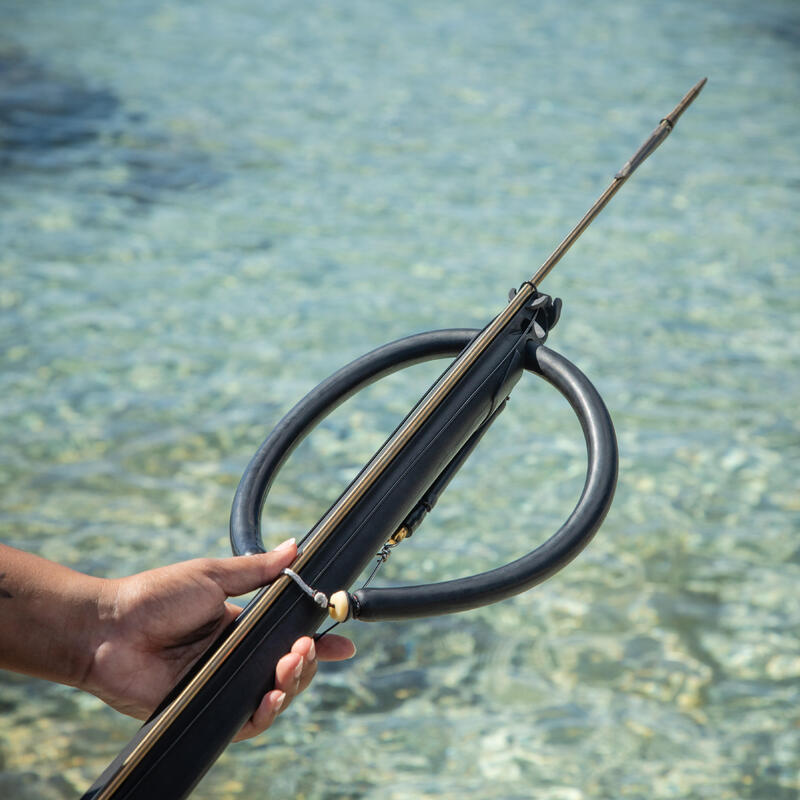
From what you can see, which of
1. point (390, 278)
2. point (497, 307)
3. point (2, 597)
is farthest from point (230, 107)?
point (2, 597)

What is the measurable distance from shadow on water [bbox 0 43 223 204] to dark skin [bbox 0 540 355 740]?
13.9ft

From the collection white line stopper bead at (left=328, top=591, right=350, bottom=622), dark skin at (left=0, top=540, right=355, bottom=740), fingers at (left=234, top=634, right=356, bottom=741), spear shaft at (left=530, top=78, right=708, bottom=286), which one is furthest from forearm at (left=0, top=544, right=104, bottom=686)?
spear shaft at (left=530, top=78, right=708, bottom=286)

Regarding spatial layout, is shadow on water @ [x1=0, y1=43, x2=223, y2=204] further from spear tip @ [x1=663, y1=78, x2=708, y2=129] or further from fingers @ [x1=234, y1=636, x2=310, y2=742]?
fingers @ [x1=234, y1=636, x2=310, y2=742]

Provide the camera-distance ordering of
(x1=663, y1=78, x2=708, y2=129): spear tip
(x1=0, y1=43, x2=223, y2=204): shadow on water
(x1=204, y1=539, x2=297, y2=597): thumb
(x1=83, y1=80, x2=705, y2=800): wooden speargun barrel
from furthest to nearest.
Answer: (x1=0, y1=43, x2=223, y2=204): shadow on water → (x1=663, y1=78, x2=708, y2=129): spear tip → (x1=204, y1=539, x2=297, y2=597): thumb → (x1=83, y1=80, x2=705, y2=800): wooden speargun barrel

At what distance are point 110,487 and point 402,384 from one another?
1.24 metres

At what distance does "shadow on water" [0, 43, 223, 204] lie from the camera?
5.48 metres

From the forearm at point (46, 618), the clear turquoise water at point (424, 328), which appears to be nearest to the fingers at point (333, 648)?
the forearm at point (46, 618)

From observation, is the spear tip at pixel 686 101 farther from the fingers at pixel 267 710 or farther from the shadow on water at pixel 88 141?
the shadow on water at pixel 88 141

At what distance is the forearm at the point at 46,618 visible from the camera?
1.23 m

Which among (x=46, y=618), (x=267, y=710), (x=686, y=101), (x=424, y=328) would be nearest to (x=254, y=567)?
(x=267, y=710)

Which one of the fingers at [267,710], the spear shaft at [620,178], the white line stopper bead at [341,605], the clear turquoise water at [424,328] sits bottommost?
the clear turquoise water at [424,328]

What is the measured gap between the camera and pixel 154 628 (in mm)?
1337

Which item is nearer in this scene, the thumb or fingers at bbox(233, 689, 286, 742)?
fingers at bbox(233, 689, 286, 742)

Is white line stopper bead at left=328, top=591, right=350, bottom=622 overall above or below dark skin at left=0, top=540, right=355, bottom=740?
above
